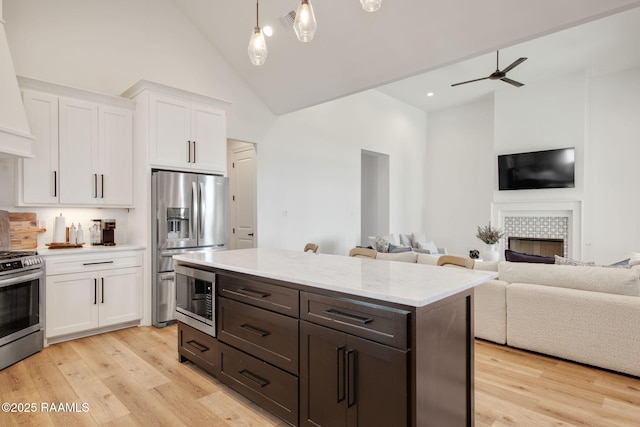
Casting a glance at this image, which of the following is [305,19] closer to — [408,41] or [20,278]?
[408,41]

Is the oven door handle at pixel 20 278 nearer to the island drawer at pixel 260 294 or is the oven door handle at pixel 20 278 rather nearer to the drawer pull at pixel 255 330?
the island drawer at pixel 260 294

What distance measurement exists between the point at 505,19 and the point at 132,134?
13.1 ft

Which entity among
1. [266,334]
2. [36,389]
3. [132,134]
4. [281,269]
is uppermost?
Answer: [132,134]

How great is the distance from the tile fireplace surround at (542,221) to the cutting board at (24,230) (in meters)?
7.63

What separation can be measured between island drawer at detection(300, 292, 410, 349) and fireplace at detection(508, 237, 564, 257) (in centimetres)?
669

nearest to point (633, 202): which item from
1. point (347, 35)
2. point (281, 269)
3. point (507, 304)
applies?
point (507, 304)

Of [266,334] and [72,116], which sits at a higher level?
[72,116]

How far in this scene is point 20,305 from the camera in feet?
9.63

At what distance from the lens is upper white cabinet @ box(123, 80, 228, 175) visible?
3846mm

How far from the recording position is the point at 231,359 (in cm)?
232

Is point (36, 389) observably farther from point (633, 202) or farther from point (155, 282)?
point (633, 202)

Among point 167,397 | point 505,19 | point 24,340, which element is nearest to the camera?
point 167,397

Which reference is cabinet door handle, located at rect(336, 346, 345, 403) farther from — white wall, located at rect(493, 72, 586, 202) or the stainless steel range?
white wall, located at rect(493, 72, 586, 202)

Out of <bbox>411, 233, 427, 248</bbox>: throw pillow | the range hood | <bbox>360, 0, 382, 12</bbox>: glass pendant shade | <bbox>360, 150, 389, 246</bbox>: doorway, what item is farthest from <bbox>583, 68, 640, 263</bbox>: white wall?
the range hood
